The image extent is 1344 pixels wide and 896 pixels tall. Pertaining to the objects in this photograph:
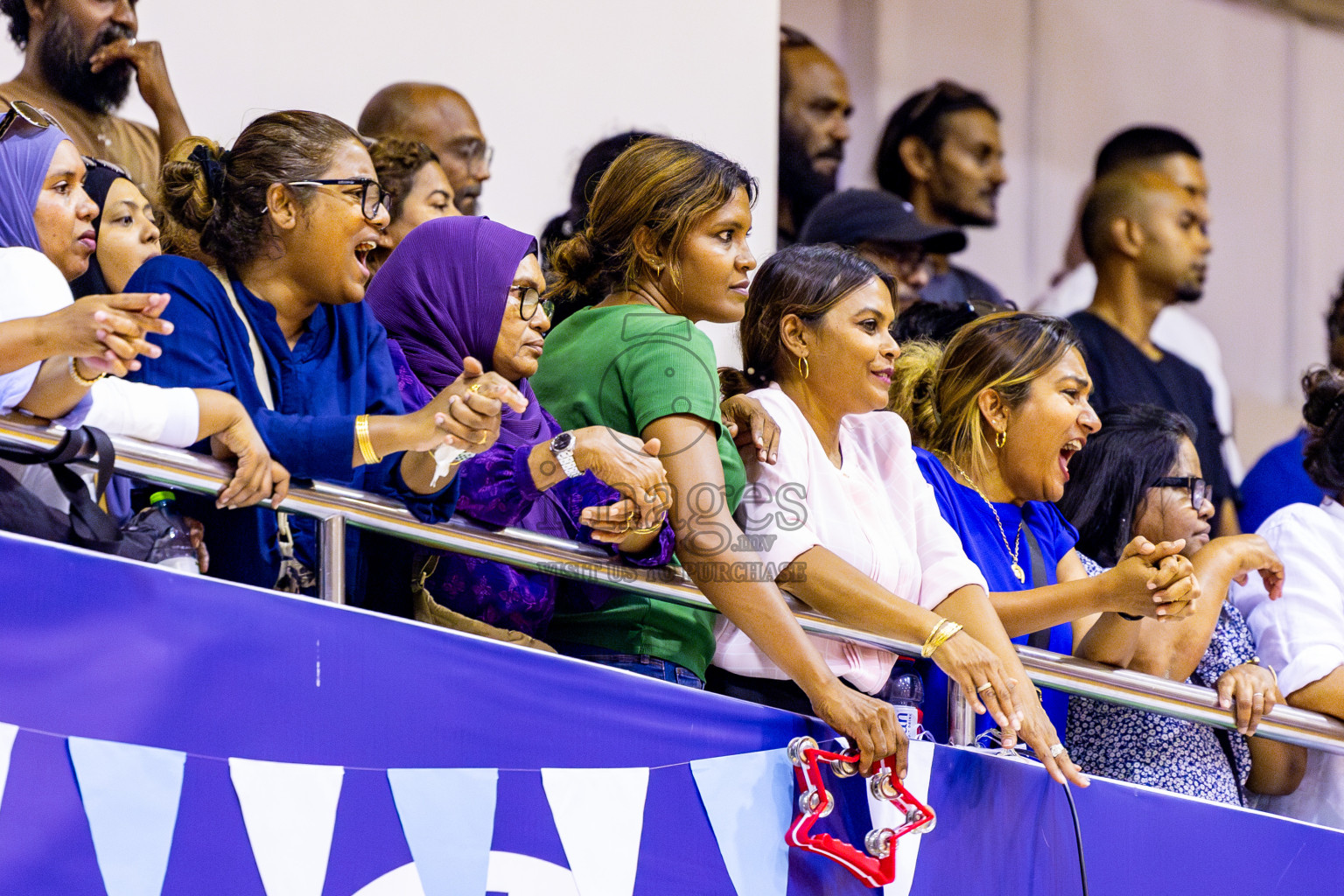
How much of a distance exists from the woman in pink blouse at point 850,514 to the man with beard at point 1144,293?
1978mm

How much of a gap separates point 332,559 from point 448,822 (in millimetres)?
361

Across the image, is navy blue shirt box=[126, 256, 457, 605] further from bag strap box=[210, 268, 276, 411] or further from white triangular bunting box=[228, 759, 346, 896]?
white triangular bunting box=[228, 759, 346, 896]

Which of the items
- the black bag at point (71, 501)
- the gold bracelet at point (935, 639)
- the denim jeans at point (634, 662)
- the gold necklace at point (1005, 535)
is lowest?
the denim jeans at point (634, 662)

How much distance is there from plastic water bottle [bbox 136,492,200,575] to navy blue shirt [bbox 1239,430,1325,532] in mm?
3159

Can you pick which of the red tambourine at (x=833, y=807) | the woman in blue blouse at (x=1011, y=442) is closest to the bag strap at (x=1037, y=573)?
the woman in blue blouse at (x=1011, y=442)

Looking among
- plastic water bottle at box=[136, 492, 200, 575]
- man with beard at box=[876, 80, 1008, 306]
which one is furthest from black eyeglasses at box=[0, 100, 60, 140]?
man with beard at box=[876, 80, 1008, 306]

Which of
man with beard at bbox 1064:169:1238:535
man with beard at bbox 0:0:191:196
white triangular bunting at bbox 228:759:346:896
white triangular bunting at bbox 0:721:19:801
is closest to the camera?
white triangular bunting at bbox 0:721:19:801

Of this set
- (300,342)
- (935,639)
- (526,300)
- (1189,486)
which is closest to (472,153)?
(526,300)

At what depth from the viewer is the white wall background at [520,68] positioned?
3.49 m

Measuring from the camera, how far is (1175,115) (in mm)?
6223

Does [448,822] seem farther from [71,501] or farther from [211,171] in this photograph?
[211,171]

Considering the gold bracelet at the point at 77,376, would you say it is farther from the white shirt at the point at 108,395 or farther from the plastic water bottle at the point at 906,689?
the plastic water bottle at the point at 906,689

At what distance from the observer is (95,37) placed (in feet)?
10.6

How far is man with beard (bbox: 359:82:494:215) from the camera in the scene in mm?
3645
